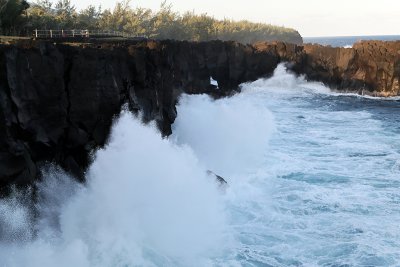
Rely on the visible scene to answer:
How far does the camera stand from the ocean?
12.4 meters

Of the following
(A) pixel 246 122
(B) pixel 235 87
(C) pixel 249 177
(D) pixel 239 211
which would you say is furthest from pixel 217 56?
(D) pixel 239 211

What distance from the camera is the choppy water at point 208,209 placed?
40.9 feet

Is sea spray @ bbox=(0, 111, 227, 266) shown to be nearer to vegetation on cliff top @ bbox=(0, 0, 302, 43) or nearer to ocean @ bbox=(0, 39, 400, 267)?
ocean @ bbox=(0, 39, 400, 267)

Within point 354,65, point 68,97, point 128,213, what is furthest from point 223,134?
point 354,65

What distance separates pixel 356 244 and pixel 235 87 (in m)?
35.8

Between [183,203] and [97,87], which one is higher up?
[97,87]

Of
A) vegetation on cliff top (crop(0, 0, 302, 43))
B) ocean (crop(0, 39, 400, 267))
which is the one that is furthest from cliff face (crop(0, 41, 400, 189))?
vegetation on cliff top (crop(0, 0, 302, 43))

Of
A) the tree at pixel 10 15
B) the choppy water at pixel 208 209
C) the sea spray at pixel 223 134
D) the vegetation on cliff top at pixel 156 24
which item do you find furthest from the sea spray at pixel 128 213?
the vegetation on cliff top at pixel 156 24

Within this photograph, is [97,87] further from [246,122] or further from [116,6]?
[116,6]

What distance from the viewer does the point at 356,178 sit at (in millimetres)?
19781

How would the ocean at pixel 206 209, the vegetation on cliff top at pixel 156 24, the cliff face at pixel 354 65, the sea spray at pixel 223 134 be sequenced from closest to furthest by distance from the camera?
the ocean at pixel 206 209 < the sea spray at pixel 223 134 < the cliff face at pixel 354 65 < the vegetation on cliff top at pixel 156 24

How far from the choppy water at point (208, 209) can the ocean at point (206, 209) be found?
3cm

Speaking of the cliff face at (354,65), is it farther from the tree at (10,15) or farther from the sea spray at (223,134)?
the tree at (10,15)

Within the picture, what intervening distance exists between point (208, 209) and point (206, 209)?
0.08m
